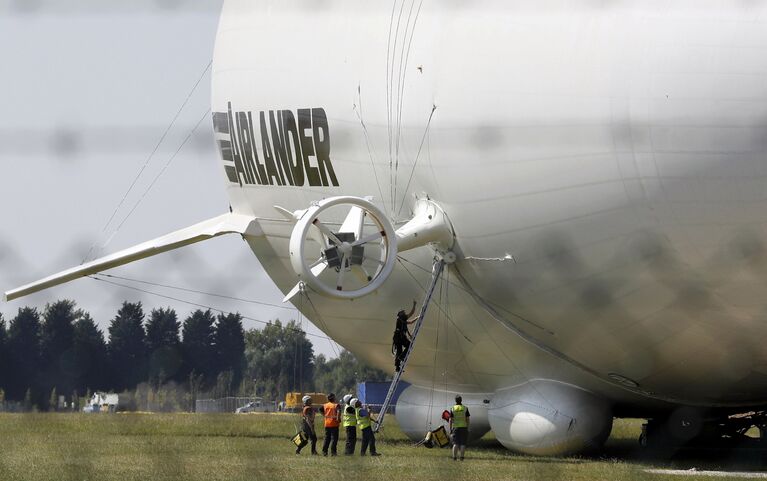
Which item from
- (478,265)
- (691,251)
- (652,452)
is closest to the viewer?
(691,251)

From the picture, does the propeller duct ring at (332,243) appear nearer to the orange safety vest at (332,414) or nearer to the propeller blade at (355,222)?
the propeller blade at (355,222)

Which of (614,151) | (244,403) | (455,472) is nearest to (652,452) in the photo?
(455,472)

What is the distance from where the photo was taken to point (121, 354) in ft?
24.0

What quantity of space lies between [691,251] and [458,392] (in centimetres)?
899

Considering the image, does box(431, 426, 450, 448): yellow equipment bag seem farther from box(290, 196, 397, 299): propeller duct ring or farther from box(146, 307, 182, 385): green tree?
box(146, 307, 182, 385): green tree

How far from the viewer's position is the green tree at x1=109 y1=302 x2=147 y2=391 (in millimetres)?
7020

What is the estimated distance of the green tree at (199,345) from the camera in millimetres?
8047

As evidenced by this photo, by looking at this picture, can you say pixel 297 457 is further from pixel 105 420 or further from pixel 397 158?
pixel 397 158

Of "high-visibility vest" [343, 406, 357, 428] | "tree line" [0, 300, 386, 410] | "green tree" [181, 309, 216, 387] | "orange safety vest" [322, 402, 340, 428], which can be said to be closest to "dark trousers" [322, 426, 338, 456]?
"orange safety vest" [322, 402, 340, 428]

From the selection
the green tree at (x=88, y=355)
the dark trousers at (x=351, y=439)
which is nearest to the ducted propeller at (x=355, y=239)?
the dark trousers at (x=351, y=439)

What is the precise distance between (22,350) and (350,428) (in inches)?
629

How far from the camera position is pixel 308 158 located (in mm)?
21391

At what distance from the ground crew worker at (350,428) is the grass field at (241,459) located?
1.22ft

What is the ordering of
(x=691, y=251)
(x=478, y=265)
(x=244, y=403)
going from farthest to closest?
1. (x=478, y=265)
2. (x=691, y=251)
3. (x=244, y=403)
